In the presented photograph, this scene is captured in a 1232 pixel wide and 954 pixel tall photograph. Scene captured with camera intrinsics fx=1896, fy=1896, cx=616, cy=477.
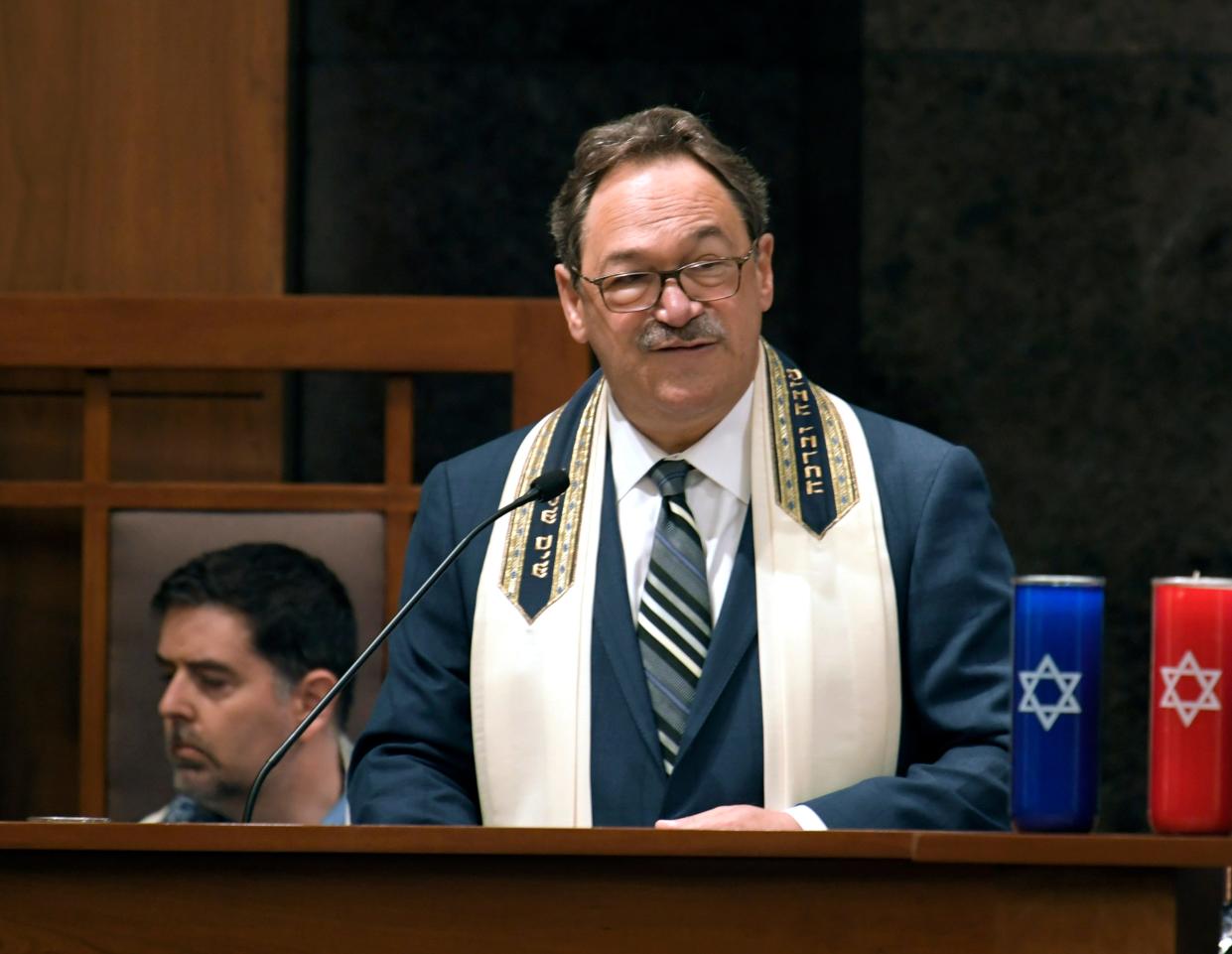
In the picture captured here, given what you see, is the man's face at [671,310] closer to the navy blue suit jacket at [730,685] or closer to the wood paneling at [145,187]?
the navy blue suit jacket at [730,685]

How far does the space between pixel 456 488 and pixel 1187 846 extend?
1.38 meters

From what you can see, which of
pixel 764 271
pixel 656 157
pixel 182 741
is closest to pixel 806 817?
pixel 764 271

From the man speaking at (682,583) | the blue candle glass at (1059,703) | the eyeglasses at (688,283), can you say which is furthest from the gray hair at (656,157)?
the blue candle glass at (1059,703)

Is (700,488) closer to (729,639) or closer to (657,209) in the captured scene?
(729,639)

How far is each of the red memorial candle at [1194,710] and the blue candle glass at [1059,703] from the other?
2.0 inches

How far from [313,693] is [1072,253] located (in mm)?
1524

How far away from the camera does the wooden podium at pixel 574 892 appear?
1448mm

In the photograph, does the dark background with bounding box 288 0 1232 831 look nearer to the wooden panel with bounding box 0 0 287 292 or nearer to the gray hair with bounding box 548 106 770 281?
the gray hair with bounding box 548 106 770 281

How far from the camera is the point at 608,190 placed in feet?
8.38

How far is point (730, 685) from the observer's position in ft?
7.82

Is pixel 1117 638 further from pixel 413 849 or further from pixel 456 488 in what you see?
pixel 413 849

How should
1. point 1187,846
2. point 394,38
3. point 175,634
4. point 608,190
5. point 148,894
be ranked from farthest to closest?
1. point 394,38
2. point 175,634
3. point 608,190
4. point 148,894
5. point 1187,846

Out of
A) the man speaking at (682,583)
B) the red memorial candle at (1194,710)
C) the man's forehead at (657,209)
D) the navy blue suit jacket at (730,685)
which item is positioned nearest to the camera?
the red memorial candle at (1194,710)

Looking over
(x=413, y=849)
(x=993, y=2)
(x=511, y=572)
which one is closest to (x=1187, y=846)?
(x=413, y=849)
